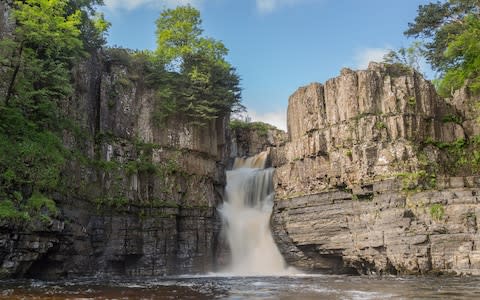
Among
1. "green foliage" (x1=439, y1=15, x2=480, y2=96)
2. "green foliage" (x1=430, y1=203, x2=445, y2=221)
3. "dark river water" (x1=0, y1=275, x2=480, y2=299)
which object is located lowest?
"dark river water" (x1=0, y1=275, x2=480, y2=299)

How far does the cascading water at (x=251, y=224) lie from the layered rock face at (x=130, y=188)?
141 centimetres

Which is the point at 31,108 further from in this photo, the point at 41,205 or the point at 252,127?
the point at 252,127

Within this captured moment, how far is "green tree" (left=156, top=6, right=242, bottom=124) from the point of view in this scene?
4009 centimetres

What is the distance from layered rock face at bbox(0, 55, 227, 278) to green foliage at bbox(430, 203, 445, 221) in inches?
671

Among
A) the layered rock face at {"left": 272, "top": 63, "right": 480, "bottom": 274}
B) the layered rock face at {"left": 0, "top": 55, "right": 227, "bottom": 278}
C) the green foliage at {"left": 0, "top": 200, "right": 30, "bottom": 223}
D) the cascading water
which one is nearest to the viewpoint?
the green foliage at {"left": 0, "top": 200, "right": 30, "bottom": 223}

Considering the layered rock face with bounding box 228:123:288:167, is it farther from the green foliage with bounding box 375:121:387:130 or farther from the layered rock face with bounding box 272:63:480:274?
the green foliage with bounding box 375:121:387:130

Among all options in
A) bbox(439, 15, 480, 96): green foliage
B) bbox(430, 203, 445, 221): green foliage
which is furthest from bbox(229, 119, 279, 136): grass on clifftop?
bbox(430, 203, 445, 221): green foliage

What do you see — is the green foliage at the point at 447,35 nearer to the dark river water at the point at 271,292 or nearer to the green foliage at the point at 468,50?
the green foliage at the point at 468,50

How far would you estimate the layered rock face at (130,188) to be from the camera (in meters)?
31.0

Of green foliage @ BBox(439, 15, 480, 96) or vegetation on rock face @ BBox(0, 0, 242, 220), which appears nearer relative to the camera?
vegetation on rock face @ BBox(0, 0, 242, 220)

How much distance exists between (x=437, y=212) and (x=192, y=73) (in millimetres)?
22550

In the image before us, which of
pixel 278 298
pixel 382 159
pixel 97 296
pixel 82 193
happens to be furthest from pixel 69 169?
pixel 382 159

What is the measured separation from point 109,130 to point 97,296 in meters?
21.0

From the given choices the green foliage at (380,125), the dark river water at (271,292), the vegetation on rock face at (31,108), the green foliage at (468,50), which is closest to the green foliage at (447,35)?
the green foliage at (468,50)
